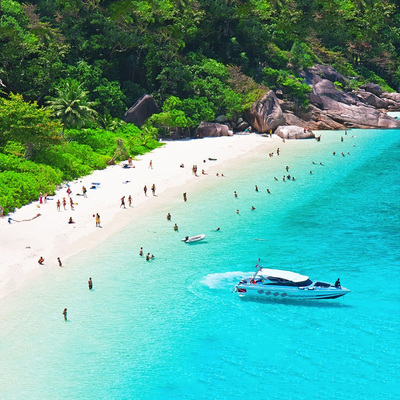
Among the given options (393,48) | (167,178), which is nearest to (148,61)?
(167,178)

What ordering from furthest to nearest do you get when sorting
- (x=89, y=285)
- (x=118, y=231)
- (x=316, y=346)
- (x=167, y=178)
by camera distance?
(x=167, y=178) → (x=118, y=231) → (x=89, y=285) → (x=316, y=346)

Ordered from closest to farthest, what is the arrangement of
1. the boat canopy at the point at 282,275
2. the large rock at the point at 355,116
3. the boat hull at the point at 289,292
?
the boat hull at the point at 289,292
the boat canopy at the point at 282,275
the large rock at the point at 355,116

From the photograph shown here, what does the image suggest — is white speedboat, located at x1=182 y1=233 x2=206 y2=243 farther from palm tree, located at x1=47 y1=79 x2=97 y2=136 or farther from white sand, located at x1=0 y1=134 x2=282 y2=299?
palm tree, located at x1=47 y1=79 x2=97 y2=136

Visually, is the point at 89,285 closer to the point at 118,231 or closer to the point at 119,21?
the point at 118,231

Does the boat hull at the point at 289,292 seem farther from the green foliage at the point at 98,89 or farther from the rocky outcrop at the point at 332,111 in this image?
the rocky outcrop at the point at 332,111

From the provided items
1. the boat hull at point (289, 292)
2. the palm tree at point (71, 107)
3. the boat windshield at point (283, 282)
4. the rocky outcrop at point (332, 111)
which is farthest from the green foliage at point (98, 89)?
the boat windshield at point (283, 282)
